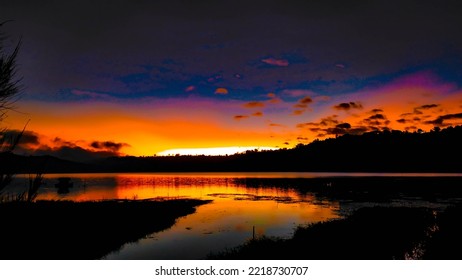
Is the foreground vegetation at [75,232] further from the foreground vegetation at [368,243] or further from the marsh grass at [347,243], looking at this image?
the foreground vegetation at [368,243]

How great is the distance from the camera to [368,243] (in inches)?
1022

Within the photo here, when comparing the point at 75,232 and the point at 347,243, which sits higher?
the point at 75,232

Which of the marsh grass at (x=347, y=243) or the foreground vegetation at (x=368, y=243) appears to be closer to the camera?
the foreground vegetation at (x=368, y=243)

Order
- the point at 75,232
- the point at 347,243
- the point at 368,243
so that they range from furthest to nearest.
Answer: the point at 75,232 → the point at 368,243 → the point at 347,243

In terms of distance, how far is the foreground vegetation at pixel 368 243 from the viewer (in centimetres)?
2273

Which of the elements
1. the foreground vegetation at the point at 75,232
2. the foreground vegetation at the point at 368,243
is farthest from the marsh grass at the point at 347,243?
the foreground vegetation at the point at 75,232

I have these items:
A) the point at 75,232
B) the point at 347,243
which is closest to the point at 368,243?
the point at 347,243

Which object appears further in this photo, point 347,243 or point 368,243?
point 368,243

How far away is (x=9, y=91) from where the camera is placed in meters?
10.1

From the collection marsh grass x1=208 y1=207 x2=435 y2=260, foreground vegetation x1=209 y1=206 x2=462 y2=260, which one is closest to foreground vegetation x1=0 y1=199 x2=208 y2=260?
marsh grass x1=208 y1=207 x2=435 y2=260

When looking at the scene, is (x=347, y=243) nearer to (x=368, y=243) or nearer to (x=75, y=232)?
(x=368, y=243)

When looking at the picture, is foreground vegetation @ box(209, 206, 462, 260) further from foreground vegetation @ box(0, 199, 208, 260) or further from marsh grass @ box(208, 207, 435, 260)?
foreground vegetation @ box(0, 199, 208, 260)
